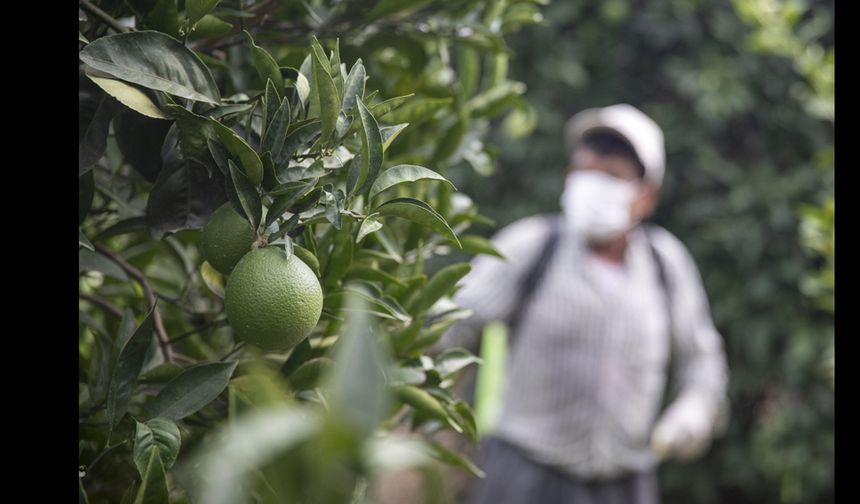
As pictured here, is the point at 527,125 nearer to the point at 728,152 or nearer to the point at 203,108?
the point at 203,108

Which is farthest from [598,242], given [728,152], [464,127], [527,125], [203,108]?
[203,108]

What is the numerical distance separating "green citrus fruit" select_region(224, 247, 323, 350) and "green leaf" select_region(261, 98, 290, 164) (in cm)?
6

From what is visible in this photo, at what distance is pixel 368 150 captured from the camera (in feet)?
1.78

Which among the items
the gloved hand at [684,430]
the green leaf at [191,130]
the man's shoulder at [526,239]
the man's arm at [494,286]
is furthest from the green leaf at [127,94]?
the gloved hand at [684,430]

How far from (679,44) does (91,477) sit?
9.62 ft

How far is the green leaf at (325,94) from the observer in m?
0.54

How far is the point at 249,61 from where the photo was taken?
771mm

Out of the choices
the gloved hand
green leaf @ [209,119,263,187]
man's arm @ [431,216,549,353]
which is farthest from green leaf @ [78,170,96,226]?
the gloved hand

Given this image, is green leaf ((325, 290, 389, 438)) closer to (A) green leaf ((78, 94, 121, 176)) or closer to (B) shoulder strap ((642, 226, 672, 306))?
(A) green leaf ((78, 94, 121, 176))

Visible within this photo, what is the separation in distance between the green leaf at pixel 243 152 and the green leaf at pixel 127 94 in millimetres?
47

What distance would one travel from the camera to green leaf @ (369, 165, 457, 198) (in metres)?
0.56

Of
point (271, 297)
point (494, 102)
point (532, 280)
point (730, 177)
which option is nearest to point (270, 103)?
point (271, 297)

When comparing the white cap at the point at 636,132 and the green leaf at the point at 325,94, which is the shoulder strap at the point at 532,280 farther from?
the green leaf at the point at 325,94

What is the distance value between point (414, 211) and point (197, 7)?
0.18 m
